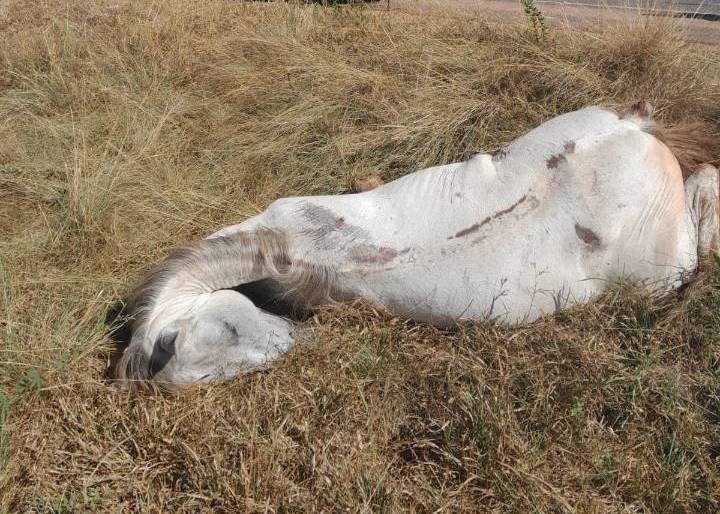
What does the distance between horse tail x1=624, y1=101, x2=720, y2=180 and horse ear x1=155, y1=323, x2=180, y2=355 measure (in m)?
2.03

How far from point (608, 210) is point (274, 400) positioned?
145 centimetres

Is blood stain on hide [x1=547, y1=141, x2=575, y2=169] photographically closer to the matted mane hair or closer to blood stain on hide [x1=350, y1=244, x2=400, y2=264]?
blood stain on hide [x1=350, y1=244, x2=400, y2=264]

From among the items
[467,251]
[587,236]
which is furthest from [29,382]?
[587,236]

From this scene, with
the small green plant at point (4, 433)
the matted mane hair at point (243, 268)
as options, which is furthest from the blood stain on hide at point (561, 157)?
the small green plant at point (4, 433)

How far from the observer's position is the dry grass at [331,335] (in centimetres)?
211

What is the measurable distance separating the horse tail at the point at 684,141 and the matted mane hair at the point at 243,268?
1459 millimetres

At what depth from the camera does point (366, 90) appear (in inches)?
173

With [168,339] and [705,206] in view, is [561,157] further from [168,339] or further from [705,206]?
[168,339]

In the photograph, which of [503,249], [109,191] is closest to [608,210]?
[503,249]

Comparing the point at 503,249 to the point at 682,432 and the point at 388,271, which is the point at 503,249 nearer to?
the point at 388,271

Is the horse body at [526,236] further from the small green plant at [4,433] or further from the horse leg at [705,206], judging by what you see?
the small green plant at [4,433]

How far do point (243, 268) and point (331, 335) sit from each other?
45cm

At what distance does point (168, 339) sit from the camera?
244 cm

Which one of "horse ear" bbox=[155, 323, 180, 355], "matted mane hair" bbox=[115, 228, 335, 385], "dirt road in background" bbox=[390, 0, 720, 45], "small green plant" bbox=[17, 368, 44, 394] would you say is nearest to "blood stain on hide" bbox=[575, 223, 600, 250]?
"matted mane hair" bbox=[115, 228, 335, 385]
